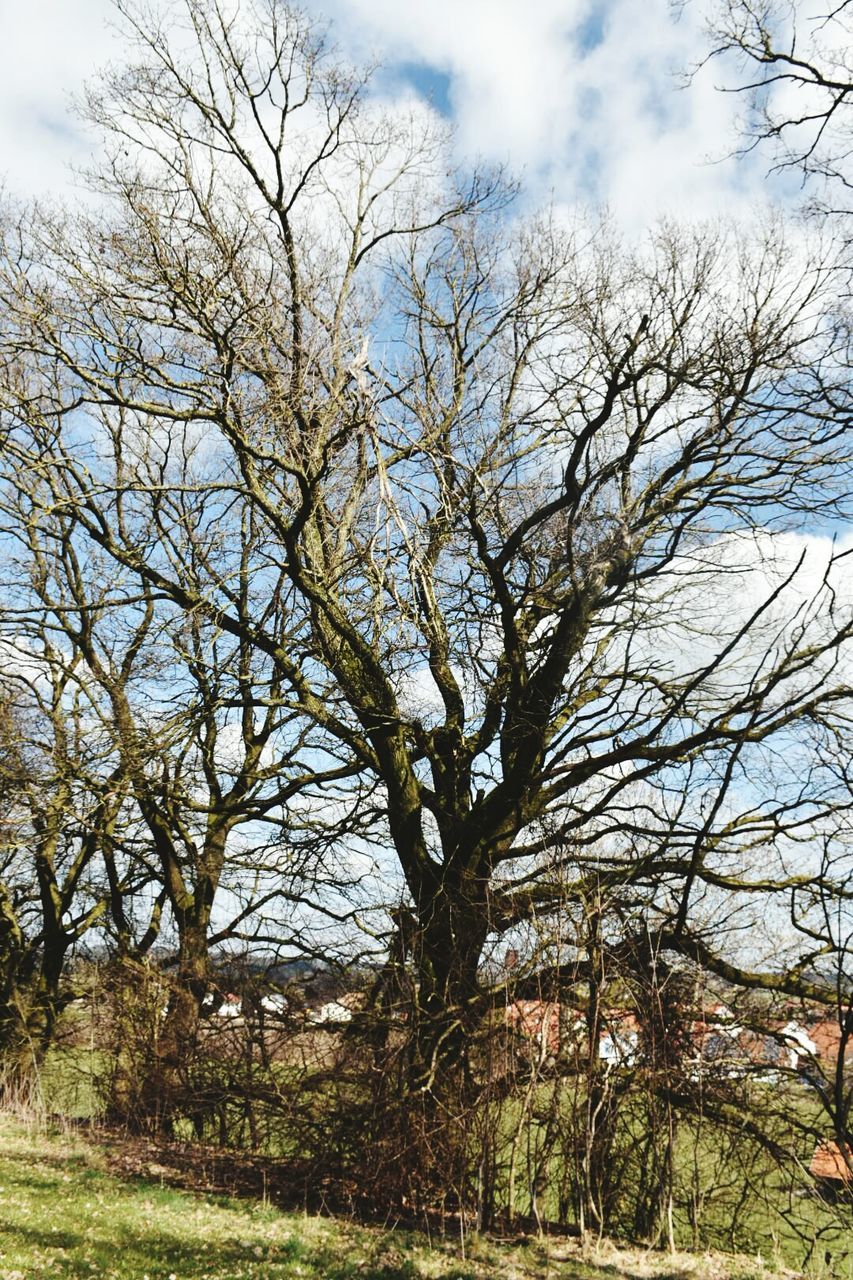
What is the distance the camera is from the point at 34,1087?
587 inches

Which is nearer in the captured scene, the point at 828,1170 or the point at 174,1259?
the point at 174,1259

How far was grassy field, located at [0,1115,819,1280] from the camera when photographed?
6.66 m

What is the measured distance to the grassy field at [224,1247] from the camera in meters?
6.66

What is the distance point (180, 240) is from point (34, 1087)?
40.2ft

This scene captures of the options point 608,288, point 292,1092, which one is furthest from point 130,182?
point 292,1092

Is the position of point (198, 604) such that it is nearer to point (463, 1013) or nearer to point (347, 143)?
point (463, 1013)

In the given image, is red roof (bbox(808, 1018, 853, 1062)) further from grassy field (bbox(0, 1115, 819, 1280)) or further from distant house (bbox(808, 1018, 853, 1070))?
grassy field (bbox(0, 1115, 819, 1280))

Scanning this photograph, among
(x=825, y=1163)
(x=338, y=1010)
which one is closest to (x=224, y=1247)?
(x=338, y=1010)

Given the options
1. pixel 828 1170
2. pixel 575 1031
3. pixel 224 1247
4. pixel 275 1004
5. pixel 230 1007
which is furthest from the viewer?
pixel 230 1007

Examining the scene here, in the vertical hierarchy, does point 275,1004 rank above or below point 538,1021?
above

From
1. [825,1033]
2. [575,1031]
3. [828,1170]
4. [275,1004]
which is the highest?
[275,1004]

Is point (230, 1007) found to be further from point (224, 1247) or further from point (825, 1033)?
point (825, 1033)

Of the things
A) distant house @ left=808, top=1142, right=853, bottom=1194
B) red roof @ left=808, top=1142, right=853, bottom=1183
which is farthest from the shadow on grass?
red roof @ left=808, top=1142, right=853, bottom=1183

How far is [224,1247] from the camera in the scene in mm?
7539
